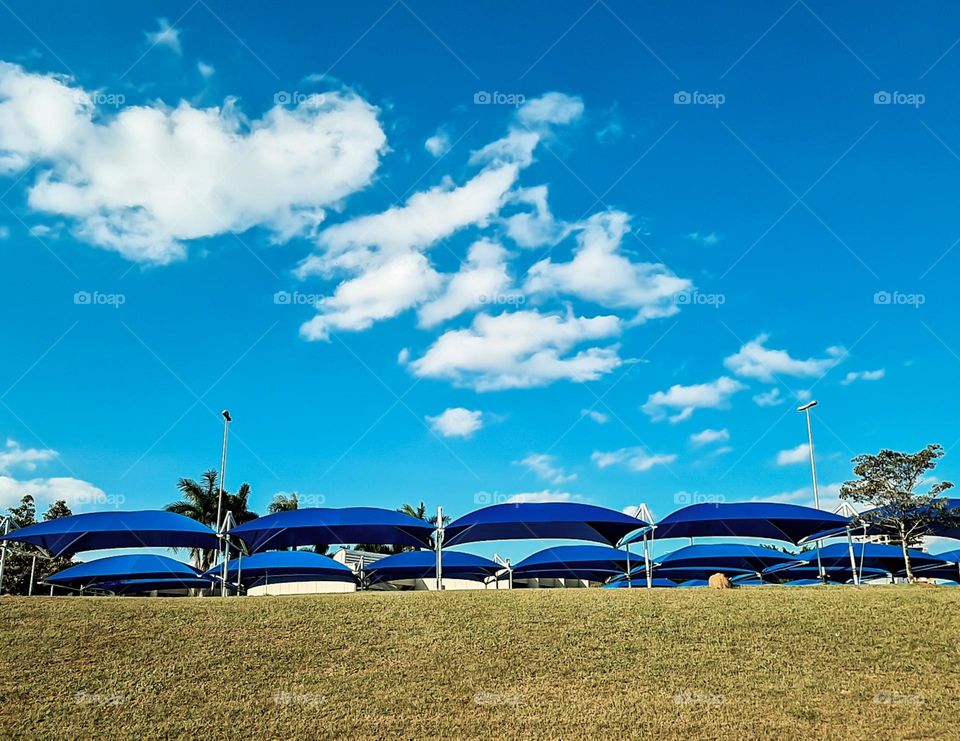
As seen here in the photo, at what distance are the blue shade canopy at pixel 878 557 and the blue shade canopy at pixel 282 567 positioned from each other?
18601mm

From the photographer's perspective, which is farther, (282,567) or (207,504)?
(207,504)

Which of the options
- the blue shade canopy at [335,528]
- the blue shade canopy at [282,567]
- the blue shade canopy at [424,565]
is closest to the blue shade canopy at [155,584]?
the blue shade canopy at [282,567]

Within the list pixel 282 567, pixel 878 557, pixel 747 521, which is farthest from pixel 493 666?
pixel 878 557

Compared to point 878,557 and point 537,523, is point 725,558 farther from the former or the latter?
point 537,523

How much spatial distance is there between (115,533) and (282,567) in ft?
18.5

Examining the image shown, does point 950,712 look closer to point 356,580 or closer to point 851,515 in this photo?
point 851,515

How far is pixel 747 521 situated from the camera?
28.4m

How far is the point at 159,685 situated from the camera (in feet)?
52.6

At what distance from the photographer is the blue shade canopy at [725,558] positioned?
35.1 m

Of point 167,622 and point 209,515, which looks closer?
point 167,622

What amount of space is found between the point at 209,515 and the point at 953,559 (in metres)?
39.8

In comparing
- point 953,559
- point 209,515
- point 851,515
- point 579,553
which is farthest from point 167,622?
point 209,515

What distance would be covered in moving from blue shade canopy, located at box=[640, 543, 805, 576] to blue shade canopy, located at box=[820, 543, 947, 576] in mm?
1330

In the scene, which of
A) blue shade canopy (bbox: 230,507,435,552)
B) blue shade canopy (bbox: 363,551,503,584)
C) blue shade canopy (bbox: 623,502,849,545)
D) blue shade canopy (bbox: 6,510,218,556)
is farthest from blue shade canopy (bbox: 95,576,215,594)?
blue shade canopy (bbox: 623,502,849,545)
